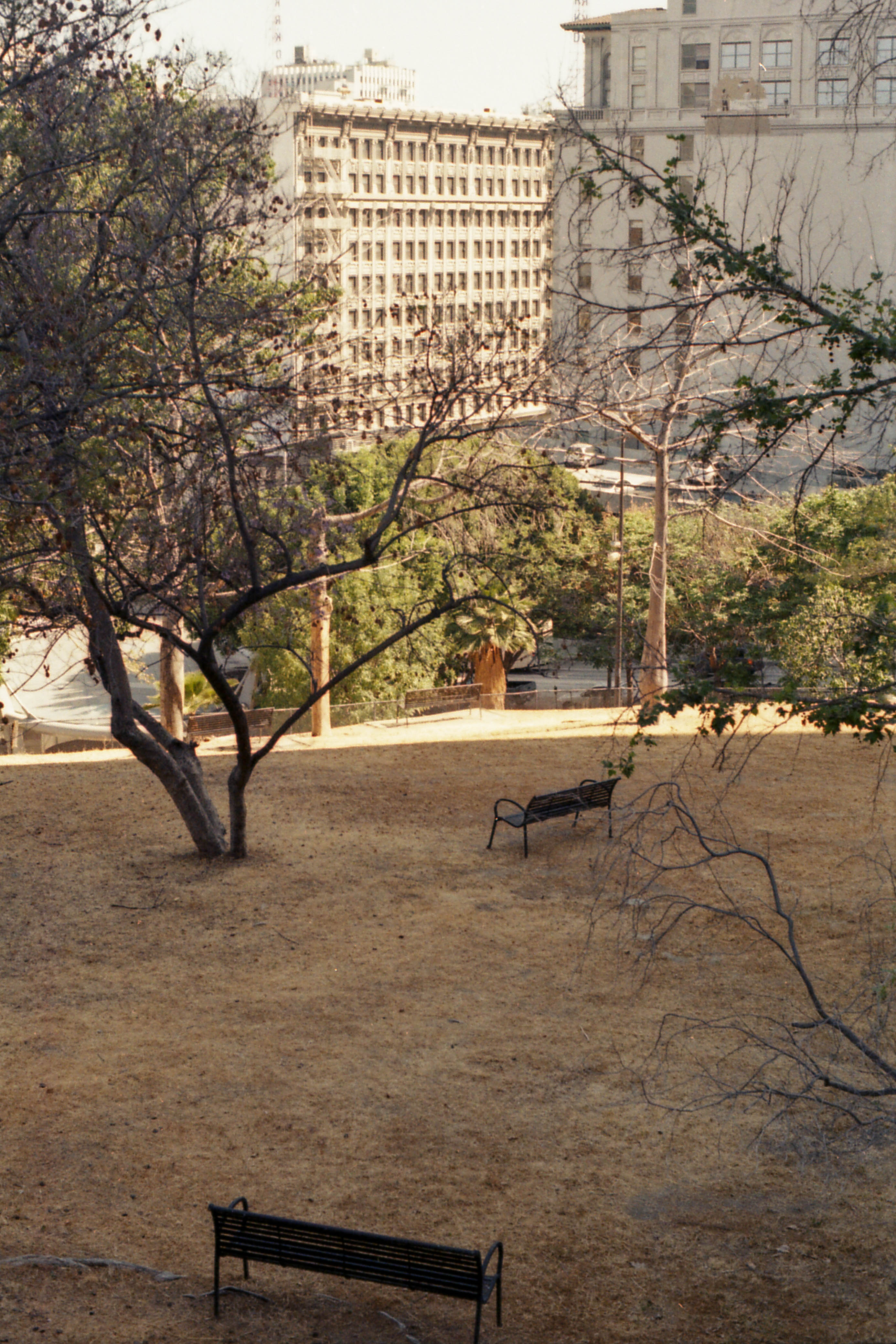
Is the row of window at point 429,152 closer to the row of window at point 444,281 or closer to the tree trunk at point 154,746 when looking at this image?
the row of window at point 444,281

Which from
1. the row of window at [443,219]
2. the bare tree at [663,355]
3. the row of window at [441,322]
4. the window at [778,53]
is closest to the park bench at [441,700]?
the bare tree at [663,355]

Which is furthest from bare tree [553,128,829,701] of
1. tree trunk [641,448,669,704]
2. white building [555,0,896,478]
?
white building [555,0,896,478]

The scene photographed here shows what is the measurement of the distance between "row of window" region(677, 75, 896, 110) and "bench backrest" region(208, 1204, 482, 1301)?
47559 millimetres

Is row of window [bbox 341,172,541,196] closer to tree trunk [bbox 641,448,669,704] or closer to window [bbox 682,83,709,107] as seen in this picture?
window [bbox 682,83,709,107]

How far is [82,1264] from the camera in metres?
6.57

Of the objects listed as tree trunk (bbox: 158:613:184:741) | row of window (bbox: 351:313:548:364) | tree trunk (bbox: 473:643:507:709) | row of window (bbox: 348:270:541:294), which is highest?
row of window (bbox: 348:270:541:294)

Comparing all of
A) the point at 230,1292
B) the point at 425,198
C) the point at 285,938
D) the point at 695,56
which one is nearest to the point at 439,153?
the point at 425,198

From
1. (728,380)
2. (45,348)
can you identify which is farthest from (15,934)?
(728,380)

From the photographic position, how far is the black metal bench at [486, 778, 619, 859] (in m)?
13.5

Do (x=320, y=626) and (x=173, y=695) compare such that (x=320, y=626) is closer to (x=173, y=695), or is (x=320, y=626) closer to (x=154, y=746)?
(x=173, y=695)

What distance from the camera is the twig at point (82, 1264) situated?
257 inches

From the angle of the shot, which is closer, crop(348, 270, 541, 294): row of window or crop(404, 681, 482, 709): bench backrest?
crop(404, 681, 482, 709): bench backrest

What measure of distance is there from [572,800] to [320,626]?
6879 millimetres

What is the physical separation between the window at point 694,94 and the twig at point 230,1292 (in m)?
87.1
